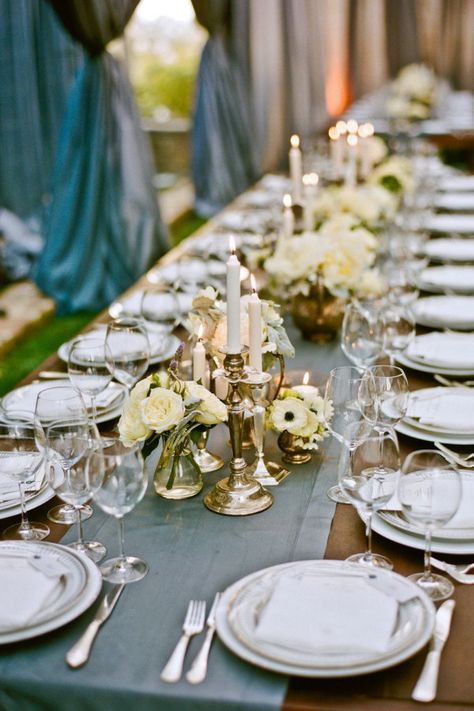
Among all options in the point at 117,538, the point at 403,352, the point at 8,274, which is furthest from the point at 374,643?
Result: the point at 8,274

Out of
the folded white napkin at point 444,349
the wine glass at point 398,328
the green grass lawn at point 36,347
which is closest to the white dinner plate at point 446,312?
the folded white napkin at point 444,349

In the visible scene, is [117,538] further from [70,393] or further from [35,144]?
[35,144]

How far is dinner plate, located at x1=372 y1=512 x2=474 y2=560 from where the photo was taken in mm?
1415

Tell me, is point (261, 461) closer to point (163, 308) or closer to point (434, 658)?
point (434, 658)

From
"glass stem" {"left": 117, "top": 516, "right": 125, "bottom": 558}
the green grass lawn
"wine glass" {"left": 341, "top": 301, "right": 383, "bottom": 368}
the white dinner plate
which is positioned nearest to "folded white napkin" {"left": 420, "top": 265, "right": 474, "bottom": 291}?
the white dinner plate

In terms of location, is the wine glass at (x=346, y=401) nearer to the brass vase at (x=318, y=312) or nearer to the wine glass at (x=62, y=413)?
the wine glass at (x=62, y=413)

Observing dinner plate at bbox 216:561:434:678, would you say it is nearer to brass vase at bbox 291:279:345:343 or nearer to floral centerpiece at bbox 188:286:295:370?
floral centerpiece at bbox 188:286:295:370

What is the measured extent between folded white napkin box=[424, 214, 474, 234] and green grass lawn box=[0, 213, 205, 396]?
1.90 meters

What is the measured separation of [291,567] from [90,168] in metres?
4.17

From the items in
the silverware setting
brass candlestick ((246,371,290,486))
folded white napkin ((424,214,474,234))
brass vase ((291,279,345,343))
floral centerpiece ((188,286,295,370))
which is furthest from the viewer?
folded white napkin ((424,214,474,234))

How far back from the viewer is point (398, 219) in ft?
12.1

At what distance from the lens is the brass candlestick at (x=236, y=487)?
5.18 feet

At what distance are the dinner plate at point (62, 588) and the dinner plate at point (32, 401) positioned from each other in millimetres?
543

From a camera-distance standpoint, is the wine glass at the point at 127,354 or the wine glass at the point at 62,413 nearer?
the wine glass at the point at 62,413
